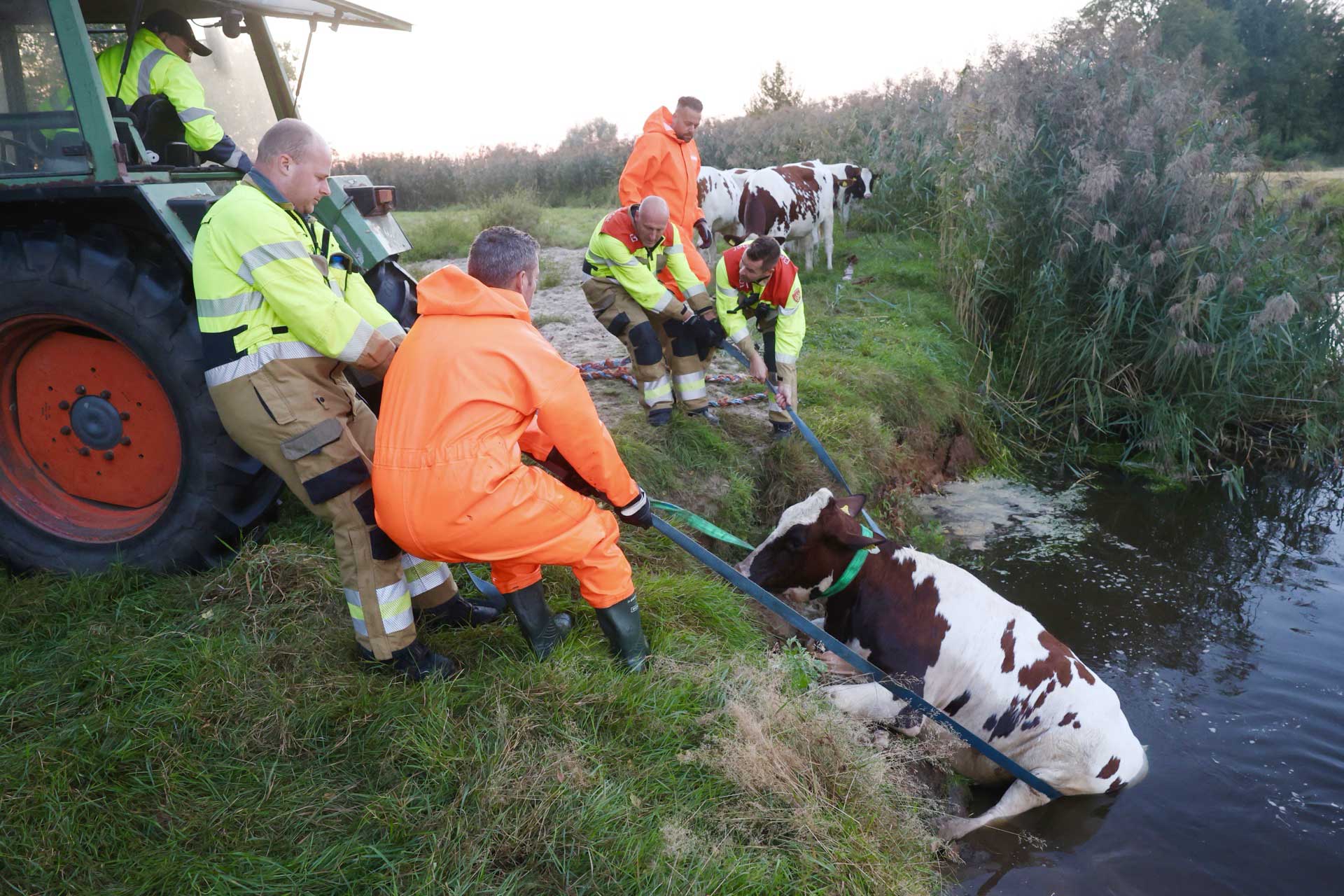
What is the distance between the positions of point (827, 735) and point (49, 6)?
4.36 metres

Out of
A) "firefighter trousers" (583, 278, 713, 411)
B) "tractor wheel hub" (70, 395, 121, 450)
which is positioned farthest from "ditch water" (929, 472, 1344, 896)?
"tractor wheel hub" (70, 395, 121, 450)

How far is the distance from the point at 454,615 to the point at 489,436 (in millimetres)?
1088

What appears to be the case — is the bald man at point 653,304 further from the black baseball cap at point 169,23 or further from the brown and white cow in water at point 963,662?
the black baseball cap at point 169,23

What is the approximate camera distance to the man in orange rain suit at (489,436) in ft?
8.79

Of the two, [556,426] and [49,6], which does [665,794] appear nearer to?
[556,426]

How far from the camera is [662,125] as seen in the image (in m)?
6.60

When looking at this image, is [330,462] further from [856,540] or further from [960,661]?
[960,661]

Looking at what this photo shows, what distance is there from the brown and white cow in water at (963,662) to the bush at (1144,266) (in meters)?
4.29

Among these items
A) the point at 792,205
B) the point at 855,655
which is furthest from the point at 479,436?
the point at 792,205

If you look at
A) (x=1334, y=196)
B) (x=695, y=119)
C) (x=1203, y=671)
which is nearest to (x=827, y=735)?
(x=1203, y=671)

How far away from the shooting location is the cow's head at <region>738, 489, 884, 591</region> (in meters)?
4.06

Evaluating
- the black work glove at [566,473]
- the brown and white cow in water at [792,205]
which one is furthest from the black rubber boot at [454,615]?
the brown and white cow in water at [792,205]

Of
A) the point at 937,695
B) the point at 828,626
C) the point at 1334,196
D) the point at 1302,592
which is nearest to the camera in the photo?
the point at 937,695

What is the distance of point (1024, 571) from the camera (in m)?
5.97
